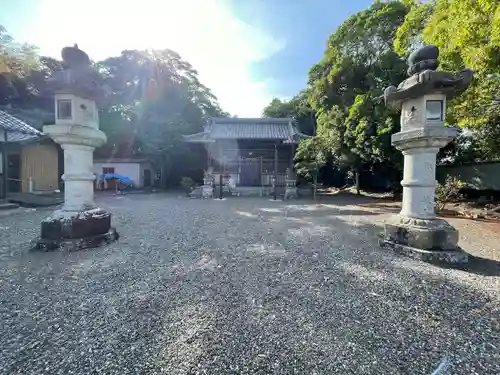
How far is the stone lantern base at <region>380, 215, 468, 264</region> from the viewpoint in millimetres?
3652

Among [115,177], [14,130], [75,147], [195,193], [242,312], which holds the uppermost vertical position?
[14,130]

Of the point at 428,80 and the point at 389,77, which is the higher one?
the point at 389,77

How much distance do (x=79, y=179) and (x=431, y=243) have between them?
5475 mm

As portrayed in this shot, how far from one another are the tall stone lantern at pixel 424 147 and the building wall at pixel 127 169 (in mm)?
19336

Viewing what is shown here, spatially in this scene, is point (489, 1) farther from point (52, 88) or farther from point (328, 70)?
point (328, 70)

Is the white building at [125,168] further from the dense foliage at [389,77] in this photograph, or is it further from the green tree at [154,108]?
the dense foliage at [389,77]

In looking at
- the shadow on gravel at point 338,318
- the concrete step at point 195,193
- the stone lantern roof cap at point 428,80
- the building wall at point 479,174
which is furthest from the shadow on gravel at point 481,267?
the concrete step at point 195,193

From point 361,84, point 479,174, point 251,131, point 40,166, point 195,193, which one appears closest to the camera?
point 479,174

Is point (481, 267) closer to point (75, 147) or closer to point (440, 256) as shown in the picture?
point (440, 256)

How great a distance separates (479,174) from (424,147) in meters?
11.1

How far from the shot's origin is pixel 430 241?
376cm

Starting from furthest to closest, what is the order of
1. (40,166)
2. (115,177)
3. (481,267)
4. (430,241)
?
(115,177), (40,166), (430,241), (481,267)

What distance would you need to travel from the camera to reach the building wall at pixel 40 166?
41.2 ft

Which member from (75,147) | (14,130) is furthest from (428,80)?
(14,130)
